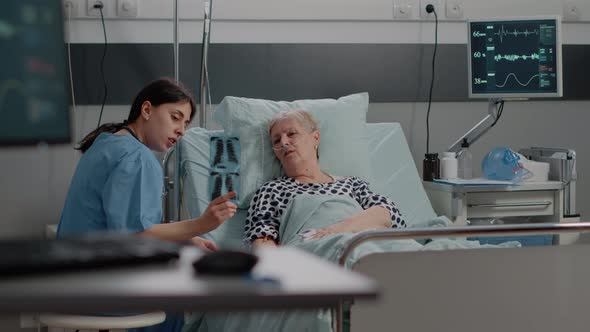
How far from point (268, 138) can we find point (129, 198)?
1.20 m

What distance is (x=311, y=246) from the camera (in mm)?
2676

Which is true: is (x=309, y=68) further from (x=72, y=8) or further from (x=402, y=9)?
(x=72, y=8)

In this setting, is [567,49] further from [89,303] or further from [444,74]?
[89,303]

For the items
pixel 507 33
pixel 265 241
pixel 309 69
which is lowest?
pixel 265 241

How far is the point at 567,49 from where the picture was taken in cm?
448

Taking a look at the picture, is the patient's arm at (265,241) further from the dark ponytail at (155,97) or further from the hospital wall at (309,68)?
the hospital wall at (309,68)

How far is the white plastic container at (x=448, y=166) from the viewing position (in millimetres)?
3951

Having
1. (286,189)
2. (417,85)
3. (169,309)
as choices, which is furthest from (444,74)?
(169,309)

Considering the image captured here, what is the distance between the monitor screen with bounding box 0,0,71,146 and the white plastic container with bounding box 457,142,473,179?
3301mm

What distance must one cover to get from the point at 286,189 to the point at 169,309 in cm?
259

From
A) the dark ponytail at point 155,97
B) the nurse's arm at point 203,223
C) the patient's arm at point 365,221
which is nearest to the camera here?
the nurse's arm at point 203,223

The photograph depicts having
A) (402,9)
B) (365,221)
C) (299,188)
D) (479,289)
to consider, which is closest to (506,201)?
(365,221)

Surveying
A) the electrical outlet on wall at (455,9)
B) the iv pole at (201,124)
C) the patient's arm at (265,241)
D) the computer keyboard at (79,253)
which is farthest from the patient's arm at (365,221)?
the computer keyboard at (79,253)

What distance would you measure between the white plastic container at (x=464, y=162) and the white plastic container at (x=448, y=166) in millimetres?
102
